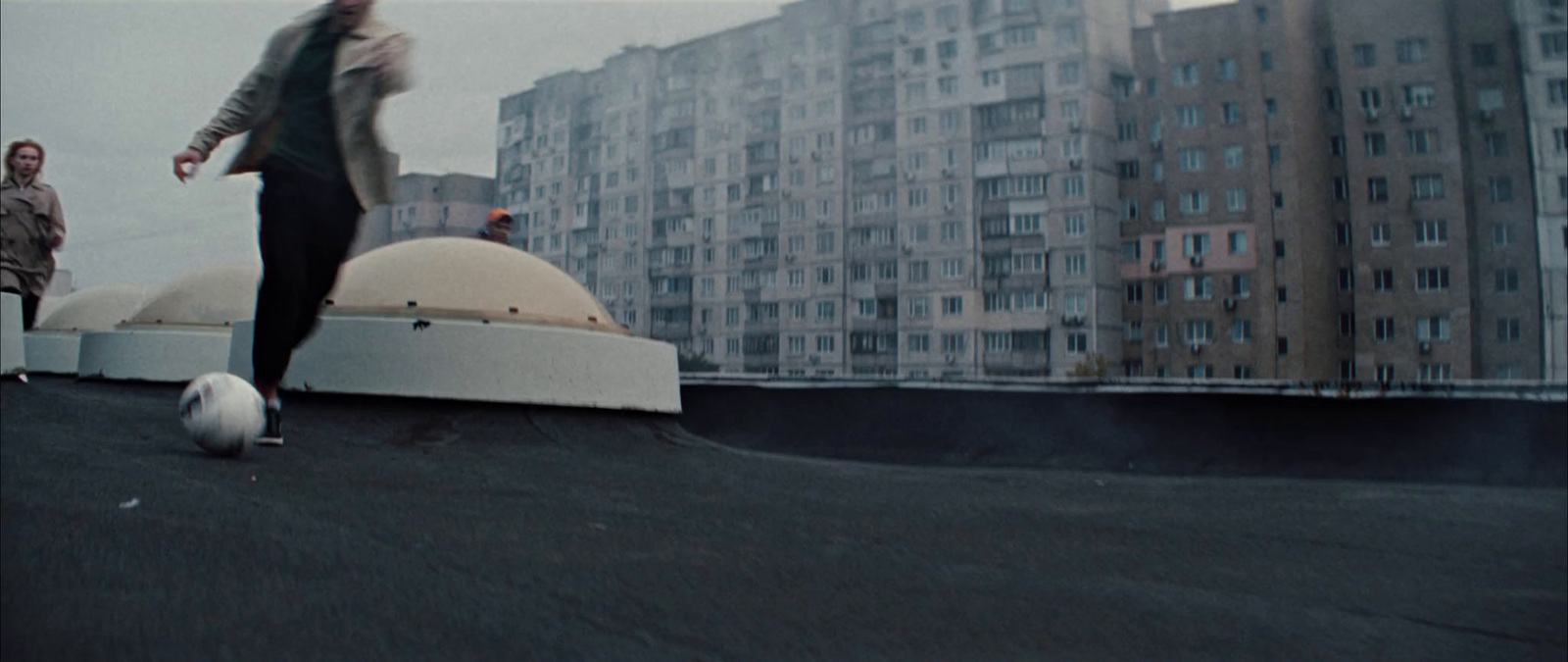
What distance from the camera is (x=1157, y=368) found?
62.2 ft

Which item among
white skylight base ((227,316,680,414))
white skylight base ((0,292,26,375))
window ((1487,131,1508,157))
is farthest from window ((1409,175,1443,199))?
white skylight base ((0,292,26,375))

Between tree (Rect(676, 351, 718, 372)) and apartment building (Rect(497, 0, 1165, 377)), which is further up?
apartment building (Rect(497, 0, 1165, 377))

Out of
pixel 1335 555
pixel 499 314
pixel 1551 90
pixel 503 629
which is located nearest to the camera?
pixel 503 629

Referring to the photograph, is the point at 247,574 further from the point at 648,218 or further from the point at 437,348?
the point at 648,218

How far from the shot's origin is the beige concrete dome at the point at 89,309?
728cm

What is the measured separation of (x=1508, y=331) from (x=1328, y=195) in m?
4.14

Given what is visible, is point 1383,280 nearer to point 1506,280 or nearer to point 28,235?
point 1506,280

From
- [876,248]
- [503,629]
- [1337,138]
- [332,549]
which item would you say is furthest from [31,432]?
[1337,138]

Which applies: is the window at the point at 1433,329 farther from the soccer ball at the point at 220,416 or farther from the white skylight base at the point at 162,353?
the soccer ball at the point at 220,416

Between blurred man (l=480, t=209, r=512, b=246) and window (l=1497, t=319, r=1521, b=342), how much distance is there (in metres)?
7.51

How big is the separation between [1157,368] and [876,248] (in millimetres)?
8613

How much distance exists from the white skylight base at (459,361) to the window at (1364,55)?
6.46 metres

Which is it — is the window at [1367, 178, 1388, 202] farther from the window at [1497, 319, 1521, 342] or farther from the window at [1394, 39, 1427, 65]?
the window at [1394, 39, 1427, 65]

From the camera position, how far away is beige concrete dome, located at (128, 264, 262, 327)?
517 cm
